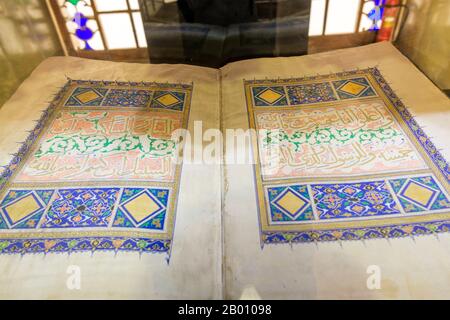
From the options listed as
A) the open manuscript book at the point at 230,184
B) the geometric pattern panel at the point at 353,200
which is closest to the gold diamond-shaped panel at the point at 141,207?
the open manuscript book at the point at 230,184

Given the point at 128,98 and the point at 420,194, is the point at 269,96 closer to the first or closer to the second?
the point at 128,98

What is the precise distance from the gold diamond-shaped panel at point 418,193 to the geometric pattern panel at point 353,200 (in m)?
0.06

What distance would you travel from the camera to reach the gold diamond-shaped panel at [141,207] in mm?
979

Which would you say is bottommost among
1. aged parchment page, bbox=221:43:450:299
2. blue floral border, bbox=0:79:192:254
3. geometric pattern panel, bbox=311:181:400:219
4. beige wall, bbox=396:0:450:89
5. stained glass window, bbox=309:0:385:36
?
aged parchment page, bbox=221:43:450:299

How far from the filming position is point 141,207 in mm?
1002

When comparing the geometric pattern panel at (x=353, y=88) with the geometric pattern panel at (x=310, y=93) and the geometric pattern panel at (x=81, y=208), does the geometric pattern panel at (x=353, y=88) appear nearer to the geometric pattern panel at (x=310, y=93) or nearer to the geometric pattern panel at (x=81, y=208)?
the geometric pattern panel at (x=310, y=93)

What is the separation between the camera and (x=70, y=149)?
1.22 m

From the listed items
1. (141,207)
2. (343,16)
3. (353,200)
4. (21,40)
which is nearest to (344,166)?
(353,200)

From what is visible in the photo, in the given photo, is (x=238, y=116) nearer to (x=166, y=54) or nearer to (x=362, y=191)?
(x=362, y=191)

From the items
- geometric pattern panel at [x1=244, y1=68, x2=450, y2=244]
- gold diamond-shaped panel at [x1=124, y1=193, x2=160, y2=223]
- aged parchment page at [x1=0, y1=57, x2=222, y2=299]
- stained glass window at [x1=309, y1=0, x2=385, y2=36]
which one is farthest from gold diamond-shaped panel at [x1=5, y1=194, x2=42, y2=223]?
stained glass window at [x1=309, y1=0, x2=385, y2=36]

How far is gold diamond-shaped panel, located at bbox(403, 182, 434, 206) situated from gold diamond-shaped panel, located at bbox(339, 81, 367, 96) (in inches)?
21.5

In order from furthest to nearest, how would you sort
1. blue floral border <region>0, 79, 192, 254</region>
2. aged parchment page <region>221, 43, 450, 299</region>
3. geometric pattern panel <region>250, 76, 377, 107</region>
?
geometric pattern panel <region>250, 76, 377, 107</region> < blue floral border <region>0, 79, 192, 254</region> < aged parchment page <region>221, 43, 450, 299</region>

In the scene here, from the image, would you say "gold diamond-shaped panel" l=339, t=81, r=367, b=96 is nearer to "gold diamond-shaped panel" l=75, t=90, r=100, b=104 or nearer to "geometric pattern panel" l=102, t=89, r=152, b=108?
"geometric pattern panel" l=102, t=89, r=152, b=108

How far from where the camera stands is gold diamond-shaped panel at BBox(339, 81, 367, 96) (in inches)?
56.3
